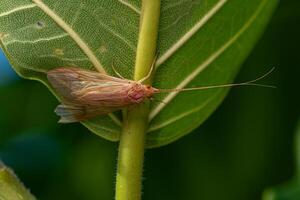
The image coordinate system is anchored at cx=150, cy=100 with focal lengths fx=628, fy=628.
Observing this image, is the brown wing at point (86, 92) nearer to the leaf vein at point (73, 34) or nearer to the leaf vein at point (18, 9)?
the leaf vein at point (73, 34)

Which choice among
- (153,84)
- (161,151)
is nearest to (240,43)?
(153,84)

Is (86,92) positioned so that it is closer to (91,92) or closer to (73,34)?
(91,92)

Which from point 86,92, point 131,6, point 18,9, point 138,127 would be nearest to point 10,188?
point 138,127

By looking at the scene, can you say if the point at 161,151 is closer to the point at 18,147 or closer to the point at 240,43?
the point at 18,147

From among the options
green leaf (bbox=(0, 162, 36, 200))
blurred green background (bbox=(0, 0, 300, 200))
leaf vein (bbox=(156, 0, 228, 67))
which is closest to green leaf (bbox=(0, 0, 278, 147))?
leaf vein (bbox=(156, 0, 228, 67))

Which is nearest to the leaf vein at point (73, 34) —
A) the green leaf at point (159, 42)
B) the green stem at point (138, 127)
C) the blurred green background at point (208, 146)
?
the green leaf at point (159, 42)

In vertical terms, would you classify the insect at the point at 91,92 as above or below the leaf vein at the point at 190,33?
below

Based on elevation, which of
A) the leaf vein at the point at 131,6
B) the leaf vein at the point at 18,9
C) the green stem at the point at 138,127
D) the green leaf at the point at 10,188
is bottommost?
the green leaf at the point at 10,188
